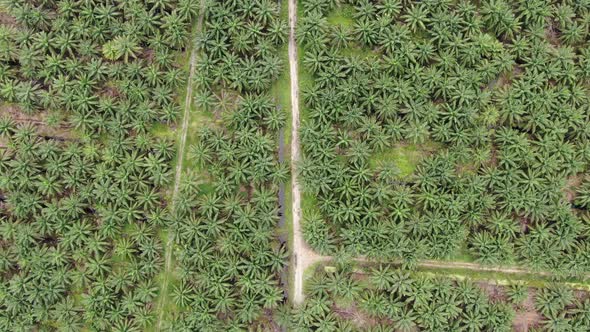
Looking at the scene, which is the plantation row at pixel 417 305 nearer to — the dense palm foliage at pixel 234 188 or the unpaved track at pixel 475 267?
the unpaved track at pixel 475 267

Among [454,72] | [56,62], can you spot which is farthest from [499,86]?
[56,62]

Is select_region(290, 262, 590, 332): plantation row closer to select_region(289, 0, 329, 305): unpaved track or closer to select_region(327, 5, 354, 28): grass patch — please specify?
select_region(289, 0, 329, 305): unpaved track

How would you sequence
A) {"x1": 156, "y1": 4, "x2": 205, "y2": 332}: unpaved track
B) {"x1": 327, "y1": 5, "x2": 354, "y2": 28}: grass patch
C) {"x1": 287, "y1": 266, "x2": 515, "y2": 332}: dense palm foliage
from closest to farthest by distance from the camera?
{"x1": 287, "y1": 266, "x2": 515, "y2": 332}: dense palm foliage
{"x1": 156, "y1": 4, "x2": 205, "y2": 332}: unpaved track
{"x1": 327, "y1": 5, "x2": 354, "y2": 28}: grass patch

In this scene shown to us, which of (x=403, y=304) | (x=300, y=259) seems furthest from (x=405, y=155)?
(x=300, y=259)

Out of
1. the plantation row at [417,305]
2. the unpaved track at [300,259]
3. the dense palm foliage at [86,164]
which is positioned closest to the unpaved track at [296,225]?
the unpaved track at [300,259]

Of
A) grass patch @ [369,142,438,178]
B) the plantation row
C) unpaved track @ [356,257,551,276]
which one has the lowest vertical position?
the plantation row

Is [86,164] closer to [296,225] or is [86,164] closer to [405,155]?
[296,225]

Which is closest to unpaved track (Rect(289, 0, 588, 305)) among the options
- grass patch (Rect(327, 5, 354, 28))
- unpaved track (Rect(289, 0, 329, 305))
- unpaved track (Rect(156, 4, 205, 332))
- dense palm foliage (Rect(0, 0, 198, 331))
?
unpaved track (Rect(289, 0, 329, 305))
